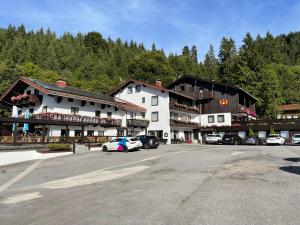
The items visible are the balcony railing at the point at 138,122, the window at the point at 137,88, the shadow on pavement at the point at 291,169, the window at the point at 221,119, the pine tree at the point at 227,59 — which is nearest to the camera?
the shadow on pavement at the point at 291,169

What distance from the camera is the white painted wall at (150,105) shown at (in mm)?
47500

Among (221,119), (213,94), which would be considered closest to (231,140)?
(221,119)

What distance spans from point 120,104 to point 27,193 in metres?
34.7

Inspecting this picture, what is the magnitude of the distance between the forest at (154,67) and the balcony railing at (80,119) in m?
19.6

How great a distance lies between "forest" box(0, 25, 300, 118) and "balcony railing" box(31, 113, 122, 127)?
19.6m

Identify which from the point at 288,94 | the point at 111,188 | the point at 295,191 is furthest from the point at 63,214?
the point at 288,94

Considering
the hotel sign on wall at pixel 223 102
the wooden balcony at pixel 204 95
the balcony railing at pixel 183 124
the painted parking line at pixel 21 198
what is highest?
the wooden balcony at pixel 204 95

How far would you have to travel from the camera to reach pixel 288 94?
250 ft

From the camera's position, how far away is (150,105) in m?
49.5

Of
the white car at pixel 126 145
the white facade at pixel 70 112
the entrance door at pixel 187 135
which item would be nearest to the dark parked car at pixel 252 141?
the entrance door at pixel 187 135

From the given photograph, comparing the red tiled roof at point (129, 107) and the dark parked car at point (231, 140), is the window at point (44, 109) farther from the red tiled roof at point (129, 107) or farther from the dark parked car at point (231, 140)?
the dark parked car at point (231, 140)

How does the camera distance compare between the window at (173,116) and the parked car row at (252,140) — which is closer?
the parked car row at (252,140)

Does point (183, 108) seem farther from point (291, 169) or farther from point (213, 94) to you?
point (291, 169)

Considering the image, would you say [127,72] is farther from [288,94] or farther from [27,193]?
[27,193]
